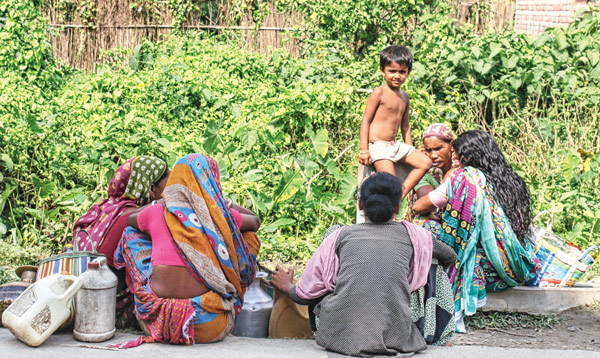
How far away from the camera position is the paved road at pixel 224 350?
342 cm

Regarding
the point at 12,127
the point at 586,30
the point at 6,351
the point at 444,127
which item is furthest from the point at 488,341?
the point at 586,30

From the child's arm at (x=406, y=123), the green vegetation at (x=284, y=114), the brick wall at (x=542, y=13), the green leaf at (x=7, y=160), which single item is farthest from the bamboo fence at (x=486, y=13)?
the green leaf at (x=7, y=160)

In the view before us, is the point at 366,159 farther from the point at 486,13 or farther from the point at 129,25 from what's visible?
the point at 129,25

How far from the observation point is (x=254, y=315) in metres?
3.95

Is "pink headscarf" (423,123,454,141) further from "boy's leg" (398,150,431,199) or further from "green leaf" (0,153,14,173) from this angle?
"green leaf" (0,153,14,173)

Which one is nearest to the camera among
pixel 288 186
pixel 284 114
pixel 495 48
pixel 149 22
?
pixel 288 186

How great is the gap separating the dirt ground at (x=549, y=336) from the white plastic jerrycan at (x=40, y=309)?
2.18 m

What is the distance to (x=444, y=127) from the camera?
491 centimetres

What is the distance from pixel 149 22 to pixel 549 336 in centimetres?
799

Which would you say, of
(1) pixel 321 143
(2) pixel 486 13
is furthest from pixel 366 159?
(2) pixel 486 13

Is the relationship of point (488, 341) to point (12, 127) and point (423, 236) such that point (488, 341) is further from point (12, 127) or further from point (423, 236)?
point (12, 127)

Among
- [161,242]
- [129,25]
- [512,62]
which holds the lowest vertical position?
[161,242]

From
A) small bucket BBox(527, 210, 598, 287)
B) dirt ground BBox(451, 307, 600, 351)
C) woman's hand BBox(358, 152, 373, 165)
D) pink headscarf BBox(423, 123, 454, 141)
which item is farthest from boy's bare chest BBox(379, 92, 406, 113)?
dirt ground BBox(451, 307, 600, 351)

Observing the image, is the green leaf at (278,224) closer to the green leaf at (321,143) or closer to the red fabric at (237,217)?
the green leaf at (321,143)
